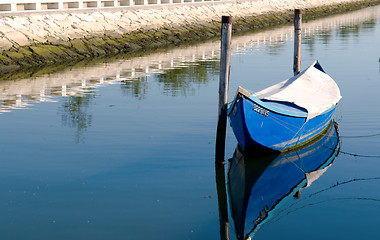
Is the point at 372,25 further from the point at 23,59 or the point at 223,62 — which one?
the point at 223,62

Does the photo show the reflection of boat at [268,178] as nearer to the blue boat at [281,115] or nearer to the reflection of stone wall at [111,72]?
the blue boat at [281,115]

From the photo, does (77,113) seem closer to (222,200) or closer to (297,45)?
(297,45)

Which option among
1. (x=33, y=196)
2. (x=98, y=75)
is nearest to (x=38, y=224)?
(x=33, y=196)

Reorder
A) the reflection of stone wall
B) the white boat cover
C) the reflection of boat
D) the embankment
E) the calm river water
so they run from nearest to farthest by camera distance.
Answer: the calm river water
the reflection of boat
the white boat cover
the reflection of stone wall
the embankment

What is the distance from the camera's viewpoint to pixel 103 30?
124 ft

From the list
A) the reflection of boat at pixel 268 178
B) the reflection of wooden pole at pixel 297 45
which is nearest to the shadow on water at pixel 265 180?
the reflection of boat at pixel 268 178

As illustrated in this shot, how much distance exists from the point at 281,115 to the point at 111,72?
15670mm

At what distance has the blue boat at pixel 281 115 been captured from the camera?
14.7m

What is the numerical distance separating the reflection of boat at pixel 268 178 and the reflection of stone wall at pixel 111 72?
9.79m

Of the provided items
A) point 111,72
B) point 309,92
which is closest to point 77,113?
point 309,92

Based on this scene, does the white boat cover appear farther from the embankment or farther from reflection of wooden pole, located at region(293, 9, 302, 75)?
the embankment

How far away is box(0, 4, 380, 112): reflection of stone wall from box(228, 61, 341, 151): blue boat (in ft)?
30.4

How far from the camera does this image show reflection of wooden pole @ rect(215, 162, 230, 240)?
37.2ft

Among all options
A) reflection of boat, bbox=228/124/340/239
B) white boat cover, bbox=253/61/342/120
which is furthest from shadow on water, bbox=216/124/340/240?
white boat cover, bbox=253/61/342/120
